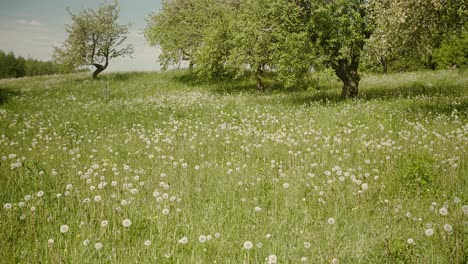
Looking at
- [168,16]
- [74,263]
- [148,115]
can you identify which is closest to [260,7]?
[148,115]

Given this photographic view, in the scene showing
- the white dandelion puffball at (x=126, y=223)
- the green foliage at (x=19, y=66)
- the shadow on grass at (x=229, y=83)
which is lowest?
the white dandelion puffball at (x=126, y=223)

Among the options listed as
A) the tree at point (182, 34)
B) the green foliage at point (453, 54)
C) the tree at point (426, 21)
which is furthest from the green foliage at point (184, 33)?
the green foliage at point (453, 54)

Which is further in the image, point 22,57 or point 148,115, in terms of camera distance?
point 22,57

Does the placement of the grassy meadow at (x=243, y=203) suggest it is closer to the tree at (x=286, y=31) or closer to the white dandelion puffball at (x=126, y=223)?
the white dandelion puffball at (x=126, y=223)

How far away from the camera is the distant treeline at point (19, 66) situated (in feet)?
379

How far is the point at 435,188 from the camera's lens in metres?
5.35

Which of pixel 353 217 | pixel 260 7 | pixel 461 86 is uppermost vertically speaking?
pixel 260 7

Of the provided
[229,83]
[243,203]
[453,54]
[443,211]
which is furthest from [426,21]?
[453,54]

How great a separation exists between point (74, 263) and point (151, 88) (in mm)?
27905

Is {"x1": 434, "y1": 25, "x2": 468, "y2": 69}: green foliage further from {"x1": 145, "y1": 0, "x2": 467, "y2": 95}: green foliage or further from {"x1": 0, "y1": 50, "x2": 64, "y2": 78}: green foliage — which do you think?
{"x1": 0, "y1": 50, "x2": 64, "y2": 78}: green foliage

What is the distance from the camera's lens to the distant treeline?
115m

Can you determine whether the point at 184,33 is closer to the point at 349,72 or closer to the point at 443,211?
the point at 349,72

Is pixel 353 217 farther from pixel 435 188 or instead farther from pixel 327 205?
pixel 435 188

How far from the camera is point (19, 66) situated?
416 ft
